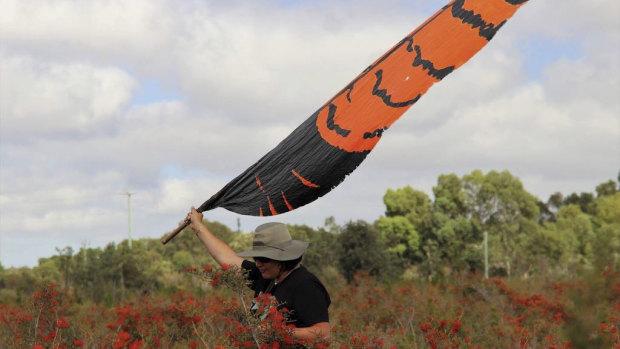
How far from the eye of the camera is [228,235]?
232ft

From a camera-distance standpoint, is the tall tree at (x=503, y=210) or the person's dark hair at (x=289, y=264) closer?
the person's dark hair at (x=289, y=264)

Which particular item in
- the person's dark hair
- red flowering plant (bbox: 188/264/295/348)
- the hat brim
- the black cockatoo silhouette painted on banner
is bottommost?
red flowering plant (bbox: 188/264/295/348)

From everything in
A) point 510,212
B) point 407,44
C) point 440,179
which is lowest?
point 407,44

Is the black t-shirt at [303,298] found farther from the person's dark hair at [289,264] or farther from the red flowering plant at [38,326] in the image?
the red flowering plant at [38,326]

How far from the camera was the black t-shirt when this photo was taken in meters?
4.17

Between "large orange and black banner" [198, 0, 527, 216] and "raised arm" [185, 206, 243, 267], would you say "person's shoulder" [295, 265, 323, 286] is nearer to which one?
"raised arm" [185, 206, 243, 267]

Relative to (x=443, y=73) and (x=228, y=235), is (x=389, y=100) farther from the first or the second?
(x=228, y=235)

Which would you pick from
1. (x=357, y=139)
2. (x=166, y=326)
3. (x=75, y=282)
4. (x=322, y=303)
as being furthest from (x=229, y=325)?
(x=75, y=282)

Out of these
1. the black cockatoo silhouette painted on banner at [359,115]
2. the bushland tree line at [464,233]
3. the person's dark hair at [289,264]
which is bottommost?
the person's dark hair at [289,264]

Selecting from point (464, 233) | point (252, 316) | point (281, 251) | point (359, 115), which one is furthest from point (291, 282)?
point (464, 233)

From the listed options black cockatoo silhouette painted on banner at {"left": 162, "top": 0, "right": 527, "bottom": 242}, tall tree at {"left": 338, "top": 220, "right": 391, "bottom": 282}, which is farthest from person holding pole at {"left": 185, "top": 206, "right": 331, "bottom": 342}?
tall tree at {"left": 338, "top": 220, "right": 391, "bottom": 282}

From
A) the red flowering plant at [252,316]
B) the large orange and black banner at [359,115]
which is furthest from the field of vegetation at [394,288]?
the large orange and black banner at [359,115]

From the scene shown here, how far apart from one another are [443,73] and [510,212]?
54594 millimetres

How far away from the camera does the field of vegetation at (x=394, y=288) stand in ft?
13.2
